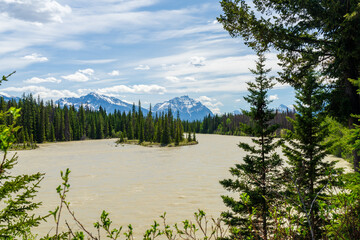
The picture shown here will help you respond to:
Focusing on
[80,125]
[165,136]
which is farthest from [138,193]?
[80,125]

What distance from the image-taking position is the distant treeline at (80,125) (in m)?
92.3

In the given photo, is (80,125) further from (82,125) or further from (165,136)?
(165,136)

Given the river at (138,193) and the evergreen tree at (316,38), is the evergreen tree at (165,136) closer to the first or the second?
the river at (138,193)

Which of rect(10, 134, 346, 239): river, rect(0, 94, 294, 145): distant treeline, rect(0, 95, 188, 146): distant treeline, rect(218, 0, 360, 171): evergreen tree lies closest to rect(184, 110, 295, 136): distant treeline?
rect(0, 94, 294, 145): distant treeline

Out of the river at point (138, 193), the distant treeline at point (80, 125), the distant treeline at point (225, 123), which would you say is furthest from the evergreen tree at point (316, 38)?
the distant treeline at point (225, 123)

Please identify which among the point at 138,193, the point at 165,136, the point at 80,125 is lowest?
the point at 138,193

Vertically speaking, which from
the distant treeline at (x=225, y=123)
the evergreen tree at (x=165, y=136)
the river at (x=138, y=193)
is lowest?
the river at (x=138, y=193)

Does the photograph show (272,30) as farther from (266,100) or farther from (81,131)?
(81,131)

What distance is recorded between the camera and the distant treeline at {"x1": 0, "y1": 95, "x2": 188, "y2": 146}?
9231 cm

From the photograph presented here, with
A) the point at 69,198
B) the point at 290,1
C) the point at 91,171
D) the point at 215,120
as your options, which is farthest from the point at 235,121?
the point at 290,1

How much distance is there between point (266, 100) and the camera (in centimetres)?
1228

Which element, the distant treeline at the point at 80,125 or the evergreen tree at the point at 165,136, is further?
the distant treeline at the point at 80,125

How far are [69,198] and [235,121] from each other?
488ft

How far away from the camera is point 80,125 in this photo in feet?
418
